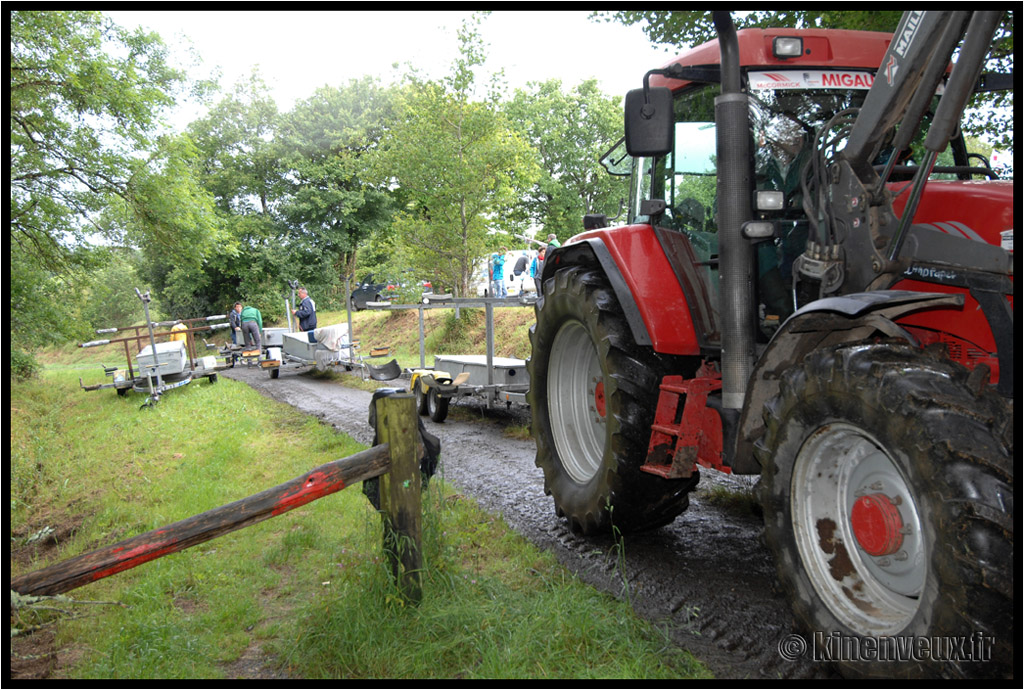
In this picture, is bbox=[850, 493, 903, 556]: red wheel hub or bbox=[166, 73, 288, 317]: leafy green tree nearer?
bbox=[850, 493, 903, 556]: red wheel hub

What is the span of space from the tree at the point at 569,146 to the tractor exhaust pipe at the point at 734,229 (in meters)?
26.2

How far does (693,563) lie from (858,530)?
57.9 inches

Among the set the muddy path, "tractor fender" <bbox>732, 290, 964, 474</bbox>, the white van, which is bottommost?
the muddy path

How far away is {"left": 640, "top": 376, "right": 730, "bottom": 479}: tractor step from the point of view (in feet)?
11.3

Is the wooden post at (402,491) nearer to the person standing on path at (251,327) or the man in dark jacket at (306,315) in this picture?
the man in dark jacket at (306,315)

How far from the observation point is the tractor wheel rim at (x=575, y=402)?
4445 mm

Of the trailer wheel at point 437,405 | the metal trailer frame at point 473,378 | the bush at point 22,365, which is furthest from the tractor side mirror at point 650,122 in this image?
the bush at point 22,365

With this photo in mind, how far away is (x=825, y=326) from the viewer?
2674 millimetres

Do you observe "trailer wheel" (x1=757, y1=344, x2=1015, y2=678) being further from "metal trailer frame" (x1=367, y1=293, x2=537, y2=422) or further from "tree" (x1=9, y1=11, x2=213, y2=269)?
"tree" (x1=9, y1=11, x2=213, y2=269)

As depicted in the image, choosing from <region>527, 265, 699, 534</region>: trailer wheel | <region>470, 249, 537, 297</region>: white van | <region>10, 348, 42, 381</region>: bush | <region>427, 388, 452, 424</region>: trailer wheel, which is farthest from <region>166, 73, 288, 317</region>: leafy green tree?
<region>527, 265, 699, 534</region>: trailer wheel

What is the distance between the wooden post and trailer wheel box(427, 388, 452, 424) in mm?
5364

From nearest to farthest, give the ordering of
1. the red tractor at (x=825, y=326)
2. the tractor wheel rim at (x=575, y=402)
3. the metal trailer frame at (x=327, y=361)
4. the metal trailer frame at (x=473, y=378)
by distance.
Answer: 1. the red tractor at (x=825, y=326)
2. the tractor wheel rim at (x=575, y=402)
3. the metal trailer frame at (x=473, y=378)
4. the metal trailer frame at (x=327, y=361)

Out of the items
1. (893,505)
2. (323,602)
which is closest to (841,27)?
(893,505)

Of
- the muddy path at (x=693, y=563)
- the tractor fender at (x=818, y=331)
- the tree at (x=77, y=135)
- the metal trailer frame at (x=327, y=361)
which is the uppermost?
the tree at (x=77, y=135)
